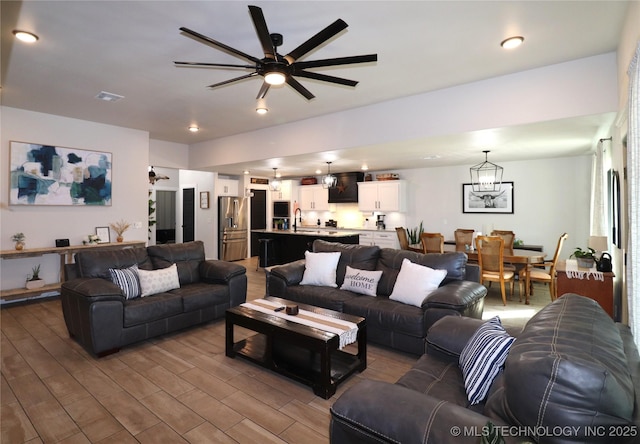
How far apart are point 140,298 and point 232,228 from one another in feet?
18.7

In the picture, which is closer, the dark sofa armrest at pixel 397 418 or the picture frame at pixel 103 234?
the dark sofa armrest at pixel 397 418

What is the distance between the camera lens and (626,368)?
3.87ft

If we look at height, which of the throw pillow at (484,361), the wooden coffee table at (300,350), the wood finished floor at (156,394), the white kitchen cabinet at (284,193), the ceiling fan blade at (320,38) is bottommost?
the wood finished floor at (156,394)

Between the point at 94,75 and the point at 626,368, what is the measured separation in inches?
197

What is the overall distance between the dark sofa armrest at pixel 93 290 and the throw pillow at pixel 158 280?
14.4 inches

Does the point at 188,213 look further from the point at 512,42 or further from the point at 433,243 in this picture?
the point at 512,42

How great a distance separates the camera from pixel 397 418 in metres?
1.28

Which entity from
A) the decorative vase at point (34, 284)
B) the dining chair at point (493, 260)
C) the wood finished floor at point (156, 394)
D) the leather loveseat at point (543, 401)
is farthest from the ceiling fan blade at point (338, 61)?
the decorative vase at point (34, 284)

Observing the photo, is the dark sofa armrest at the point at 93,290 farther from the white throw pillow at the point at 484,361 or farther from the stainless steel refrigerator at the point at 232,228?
the stainless steel refrigerator at the point at 232,228

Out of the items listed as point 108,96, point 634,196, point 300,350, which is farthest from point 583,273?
point 108,96

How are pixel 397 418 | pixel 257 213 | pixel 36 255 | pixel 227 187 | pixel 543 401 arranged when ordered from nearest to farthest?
pixel 543 401 → pixel 397 418 → pixel 36 255 → pixel 227 187 → pixel 257 213

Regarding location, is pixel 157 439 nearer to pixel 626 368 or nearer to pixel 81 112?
pixel 626 368

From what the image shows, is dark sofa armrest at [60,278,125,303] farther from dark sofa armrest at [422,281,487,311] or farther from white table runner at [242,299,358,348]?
dark sofa armrest at [422,281,487,311]

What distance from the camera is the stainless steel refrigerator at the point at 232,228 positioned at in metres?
9.18
